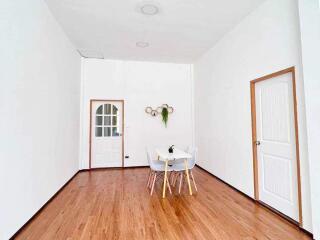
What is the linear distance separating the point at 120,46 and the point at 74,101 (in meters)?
1.77

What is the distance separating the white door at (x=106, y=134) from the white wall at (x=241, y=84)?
7.95 ft

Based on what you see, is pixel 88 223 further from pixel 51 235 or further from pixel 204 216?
pixel 204 216

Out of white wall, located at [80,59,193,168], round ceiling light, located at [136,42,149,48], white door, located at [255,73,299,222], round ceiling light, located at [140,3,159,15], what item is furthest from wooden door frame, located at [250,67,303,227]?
white wall, located at [80,59,193,168]

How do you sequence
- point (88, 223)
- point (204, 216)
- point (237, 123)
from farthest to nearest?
point (237, 123), point (204, 216), point (88, 223)

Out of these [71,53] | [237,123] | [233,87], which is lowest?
[237,123]

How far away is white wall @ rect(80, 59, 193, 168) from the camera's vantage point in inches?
201

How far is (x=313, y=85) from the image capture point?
1924mm

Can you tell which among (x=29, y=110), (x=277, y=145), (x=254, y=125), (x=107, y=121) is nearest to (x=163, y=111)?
(x=107, y=121)

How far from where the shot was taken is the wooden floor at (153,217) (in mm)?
2078

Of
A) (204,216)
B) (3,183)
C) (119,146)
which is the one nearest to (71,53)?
(119,146)

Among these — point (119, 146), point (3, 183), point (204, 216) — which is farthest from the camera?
point (119, 146)

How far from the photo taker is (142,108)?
17.7ft

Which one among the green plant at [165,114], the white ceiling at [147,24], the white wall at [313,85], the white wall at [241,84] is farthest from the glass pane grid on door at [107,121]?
the white wall at [313,85]

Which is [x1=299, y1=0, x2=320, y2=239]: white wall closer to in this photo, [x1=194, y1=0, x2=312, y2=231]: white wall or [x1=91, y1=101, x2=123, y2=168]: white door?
[x1=194, y1=0, x2=312, y2=231]: white wall
